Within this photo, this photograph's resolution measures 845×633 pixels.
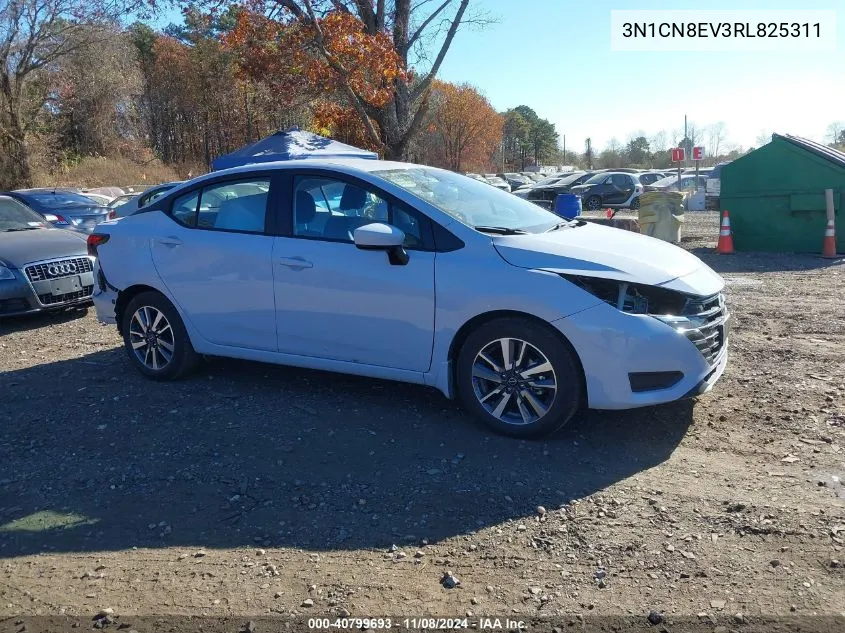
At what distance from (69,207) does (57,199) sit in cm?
29

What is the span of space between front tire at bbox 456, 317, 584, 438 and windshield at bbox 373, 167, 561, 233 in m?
0.81

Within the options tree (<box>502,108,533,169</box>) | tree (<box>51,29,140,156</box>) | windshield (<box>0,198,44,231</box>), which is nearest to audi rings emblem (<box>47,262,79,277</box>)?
windshield (<box>0,198,44,231</box>)

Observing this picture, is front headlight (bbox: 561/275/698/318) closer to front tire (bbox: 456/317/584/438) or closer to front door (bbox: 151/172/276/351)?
front tire (bbox: 456/317/584/438)

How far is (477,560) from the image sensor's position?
3.35 meters

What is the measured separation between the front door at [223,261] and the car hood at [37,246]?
3.24 metres

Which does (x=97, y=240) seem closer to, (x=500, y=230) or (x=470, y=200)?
(x=470, y=200)

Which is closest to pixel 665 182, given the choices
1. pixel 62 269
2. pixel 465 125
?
pixel 62 269

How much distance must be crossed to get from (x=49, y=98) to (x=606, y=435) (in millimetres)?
39179

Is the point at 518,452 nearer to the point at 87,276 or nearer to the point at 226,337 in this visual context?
the point at 226,337

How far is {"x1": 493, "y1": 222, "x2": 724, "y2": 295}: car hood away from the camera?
4.39m

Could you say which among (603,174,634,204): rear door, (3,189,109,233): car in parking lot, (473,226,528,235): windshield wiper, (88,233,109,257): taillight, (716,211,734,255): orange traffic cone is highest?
(603,174,634,204): rear door

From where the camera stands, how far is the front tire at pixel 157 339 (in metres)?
5.76

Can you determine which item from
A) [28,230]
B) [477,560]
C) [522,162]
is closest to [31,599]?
[477,560]

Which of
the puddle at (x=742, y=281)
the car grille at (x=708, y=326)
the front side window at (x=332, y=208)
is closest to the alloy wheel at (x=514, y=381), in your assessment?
the car grille at (x=708, y=326)
